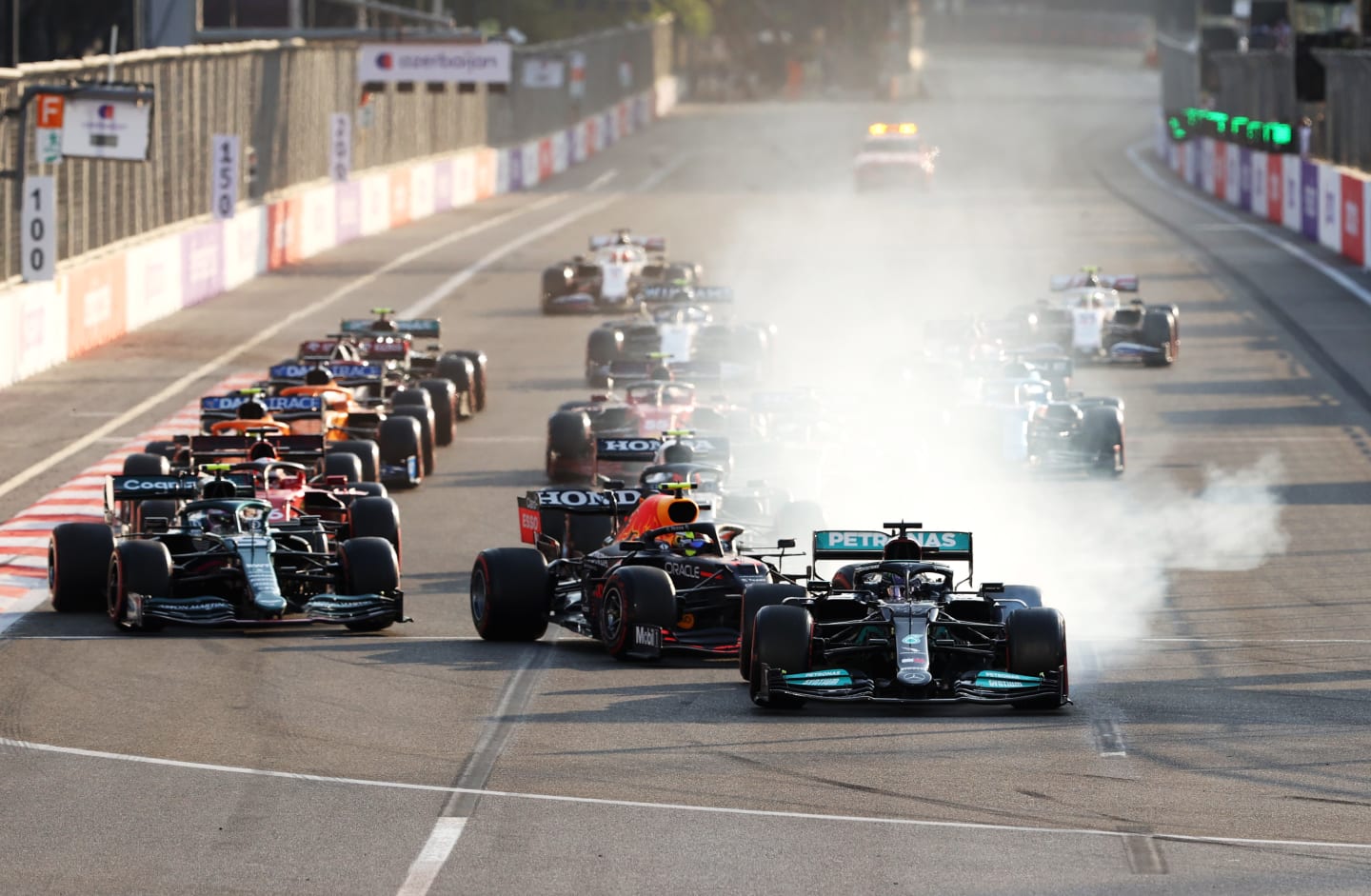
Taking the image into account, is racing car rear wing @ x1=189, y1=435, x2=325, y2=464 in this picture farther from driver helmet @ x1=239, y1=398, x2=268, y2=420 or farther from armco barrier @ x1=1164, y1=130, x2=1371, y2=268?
armco barrier @ x1=1164, y1=130, x2=1371, y2=268

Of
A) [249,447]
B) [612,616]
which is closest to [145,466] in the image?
[249,447]

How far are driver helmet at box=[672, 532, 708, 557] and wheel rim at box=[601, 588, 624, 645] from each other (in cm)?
91

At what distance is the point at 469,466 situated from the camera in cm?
3291

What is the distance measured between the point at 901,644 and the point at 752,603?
1.38 m

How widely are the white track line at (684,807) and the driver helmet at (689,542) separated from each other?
5.65m

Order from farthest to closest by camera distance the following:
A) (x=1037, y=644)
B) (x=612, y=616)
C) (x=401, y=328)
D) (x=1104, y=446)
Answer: (x=401, y=328) < (x=1104, y=446) < (x=612, y=616) < (x=1037, y=644)

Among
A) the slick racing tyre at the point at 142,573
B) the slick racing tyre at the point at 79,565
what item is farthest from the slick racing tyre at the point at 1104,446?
the slick racing tyre at the point at 142,573

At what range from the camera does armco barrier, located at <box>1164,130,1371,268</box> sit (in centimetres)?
5816

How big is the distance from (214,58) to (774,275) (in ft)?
43.5

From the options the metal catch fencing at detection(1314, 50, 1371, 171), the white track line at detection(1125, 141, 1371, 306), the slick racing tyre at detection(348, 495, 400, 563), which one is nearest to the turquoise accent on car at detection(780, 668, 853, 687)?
the slick racing tyre at detection(348, 495, 400, 563)

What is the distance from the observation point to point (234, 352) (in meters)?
44.2

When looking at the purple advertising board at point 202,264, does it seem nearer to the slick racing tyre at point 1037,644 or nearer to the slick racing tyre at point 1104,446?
the slick racing tyre at point 1104,446

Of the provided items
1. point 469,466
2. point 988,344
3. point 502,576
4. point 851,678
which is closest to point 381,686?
point 502,576

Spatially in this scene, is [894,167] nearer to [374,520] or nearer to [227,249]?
[227,249]
